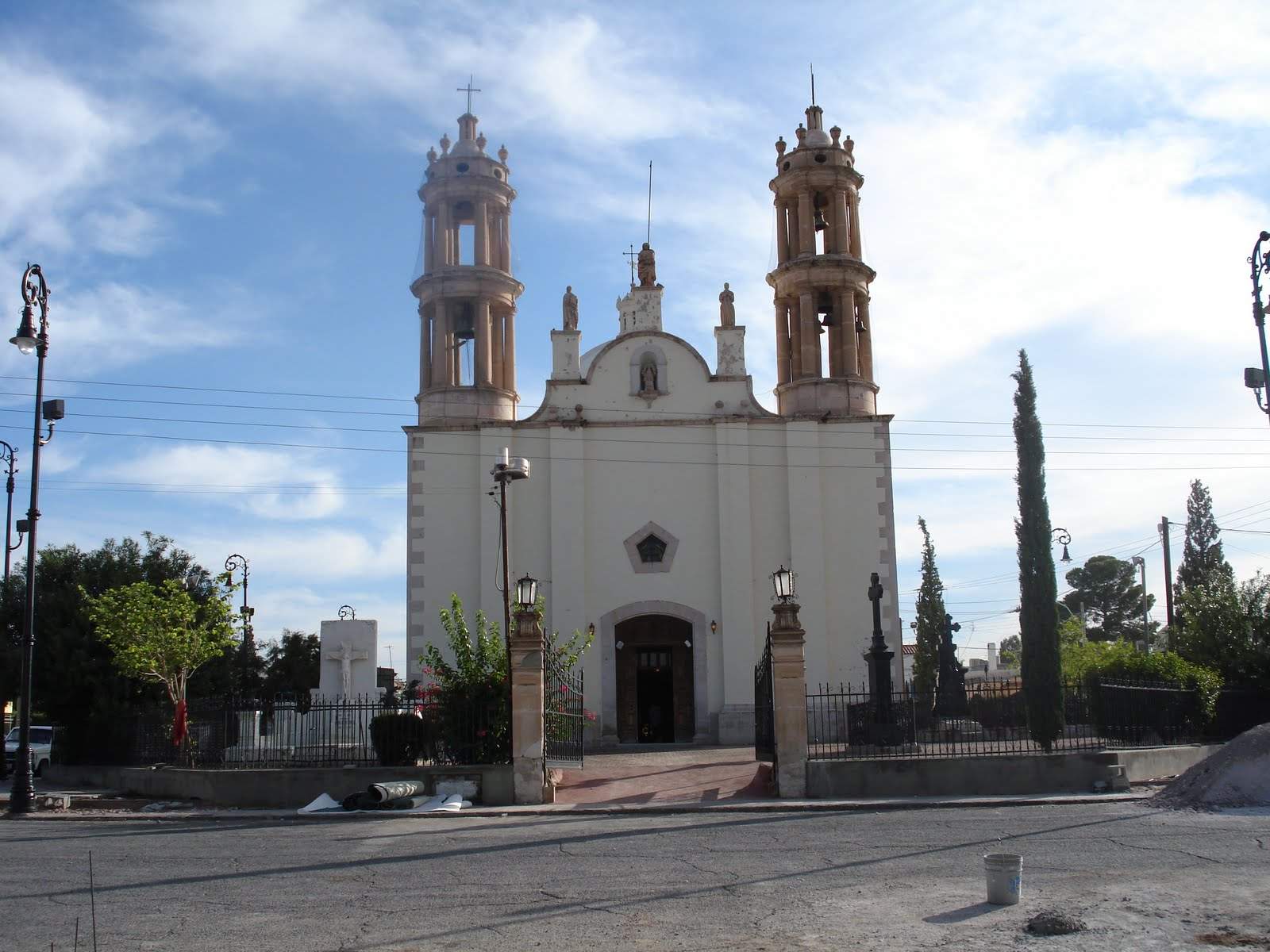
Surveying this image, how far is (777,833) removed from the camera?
13.3 meters

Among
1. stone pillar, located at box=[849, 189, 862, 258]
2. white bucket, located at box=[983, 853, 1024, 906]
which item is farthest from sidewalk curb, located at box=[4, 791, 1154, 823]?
stone pillar, located at box=[849, 189, 862, 258]

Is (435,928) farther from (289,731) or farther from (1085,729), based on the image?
(1085,729)

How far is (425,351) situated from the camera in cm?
2986

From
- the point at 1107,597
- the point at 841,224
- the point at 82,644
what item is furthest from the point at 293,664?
the point at 1107,597

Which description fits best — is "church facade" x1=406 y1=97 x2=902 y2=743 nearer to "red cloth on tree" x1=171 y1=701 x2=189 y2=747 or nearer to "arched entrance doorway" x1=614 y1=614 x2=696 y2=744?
"arched entrance doorway" x1=614 y1=614 x2=696 y2=744

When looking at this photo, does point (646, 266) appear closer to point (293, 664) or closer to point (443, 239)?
point (443, 239)

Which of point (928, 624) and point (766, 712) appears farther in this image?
point (928, 624)

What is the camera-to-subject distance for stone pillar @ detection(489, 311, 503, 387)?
30.0 m

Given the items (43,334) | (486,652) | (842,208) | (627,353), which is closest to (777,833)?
(486,652)

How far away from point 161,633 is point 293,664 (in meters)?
27.3

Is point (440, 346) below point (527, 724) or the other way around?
the other way around

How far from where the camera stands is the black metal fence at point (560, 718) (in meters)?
18.7

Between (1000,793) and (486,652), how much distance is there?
24.9ft

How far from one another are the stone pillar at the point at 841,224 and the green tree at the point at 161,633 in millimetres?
16719
